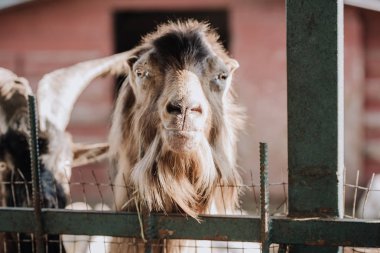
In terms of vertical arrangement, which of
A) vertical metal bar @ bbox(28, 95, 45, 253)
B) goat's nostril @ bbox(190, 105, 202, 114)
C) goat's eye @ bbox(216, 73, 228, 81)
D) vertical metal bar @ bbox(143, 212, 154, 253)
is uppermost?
goat's eye @ bbox(216, 73, 228, 81)

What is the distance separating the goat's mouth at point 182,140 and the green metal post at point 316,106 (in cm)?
56

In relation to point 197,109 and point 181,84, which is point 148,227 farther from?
point 181,84

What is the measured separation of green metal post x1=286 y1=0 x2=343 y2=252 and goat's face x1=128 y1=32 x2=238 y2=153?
1.86 ft

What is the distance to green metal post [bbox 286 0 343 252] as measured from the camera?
2.25 metres

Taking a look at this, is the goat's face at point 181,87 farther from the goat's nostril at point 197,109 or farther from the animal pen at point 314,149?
the animal pen at point 314,149

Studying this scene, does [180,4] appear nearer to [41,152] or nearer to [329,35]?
[41,152]

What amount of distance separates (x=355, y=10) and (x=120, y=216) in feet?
29.5

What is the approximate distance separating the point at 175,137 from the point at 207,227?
471 millimetres

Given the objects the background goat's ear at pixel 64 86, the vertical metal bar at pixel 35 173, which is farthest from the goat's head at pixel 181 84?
the background goat's ear at pixel 64 86

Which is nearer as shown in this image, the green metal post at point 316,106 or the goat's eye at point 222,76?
the green metal post at point 316,106

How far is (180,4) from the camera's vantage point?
11.0 meters

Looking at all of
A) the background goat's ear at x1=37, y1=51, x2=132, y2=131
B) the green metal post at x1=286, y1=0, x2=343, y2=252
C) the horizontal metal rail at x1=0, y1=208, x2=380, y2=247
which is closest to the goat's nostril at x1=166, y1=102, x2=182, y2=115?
the horizontal metal rail at x1=0, y1=208, x2=380, y2=247

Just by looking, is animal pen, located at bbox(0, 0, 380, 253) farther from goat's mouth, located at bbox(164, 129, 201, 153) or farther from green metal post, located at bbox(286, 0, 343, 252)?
goat's mouth, located at bbox(164, 129, 201, 153)

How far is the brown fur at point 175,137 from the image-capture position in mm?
2793
